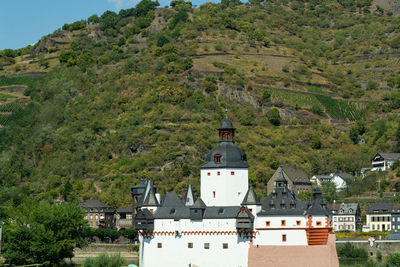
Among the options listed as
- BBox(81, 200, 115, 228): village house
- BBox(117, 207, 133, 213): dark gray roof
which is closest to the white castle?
BBox(117, 207, 133, 213): dark gray roof

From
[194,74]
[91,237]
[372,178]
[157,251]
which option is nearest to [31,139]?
[194,74]

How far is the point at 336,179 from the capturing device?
5832 inches

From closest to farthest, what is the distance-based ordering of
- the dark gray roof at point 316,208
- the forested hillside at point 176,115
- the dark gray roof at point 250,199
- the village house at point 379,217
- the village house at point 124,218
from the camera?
the dark gray roof at point 250,199, the dark gray roof at point 316,208, the village house at point 124,218, the village house at point 379,217, the forested hillside at point 176,115

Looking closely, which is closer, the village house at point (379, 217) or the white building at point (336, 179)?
the village house at point (379, 217)

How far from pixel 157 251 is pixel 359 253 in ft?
100

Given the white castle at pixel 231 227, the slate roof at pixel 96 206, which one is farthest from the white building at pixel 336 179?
the white castle at pixel 231 227

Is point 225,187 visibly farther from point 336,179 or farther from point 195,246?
point 336,179

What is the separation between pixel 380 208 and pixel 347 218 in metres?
5.64

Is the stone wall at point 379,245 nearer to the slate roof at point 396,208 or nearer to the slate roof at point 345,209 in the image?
the slate roof at point 396,208

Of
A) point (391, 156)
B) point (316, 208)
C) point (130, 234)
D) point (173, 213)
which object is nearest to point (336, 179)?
point (391, 156)

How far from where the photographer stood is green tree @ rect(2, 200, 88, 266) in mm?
85562

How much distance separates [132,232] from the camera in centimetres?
10844

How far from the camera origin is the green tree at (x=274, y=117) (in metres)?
162

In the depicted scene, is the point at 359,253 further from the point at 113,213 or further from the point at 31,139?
the point at 31,139
